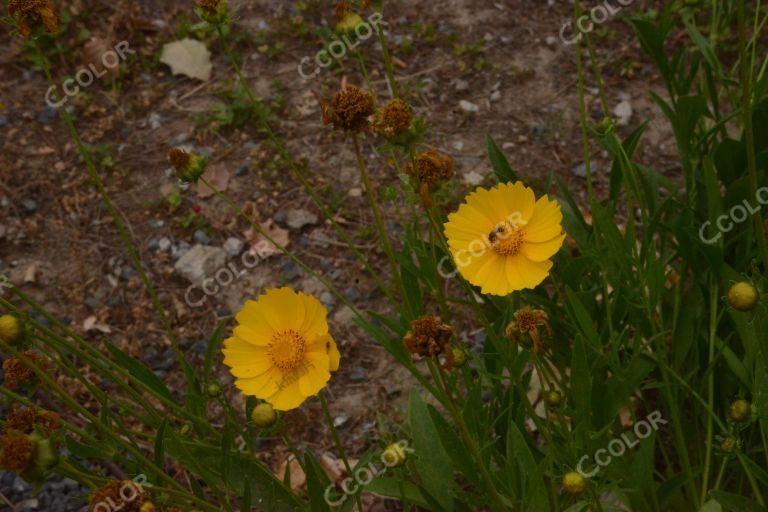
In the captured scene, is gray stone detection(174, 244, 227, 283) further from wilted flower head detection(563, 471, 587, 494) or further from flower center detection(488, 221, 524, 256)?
wilted flower head detection(563, 471, 587, 494)

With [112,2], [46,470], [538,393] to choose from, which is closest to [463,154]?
[538,393]

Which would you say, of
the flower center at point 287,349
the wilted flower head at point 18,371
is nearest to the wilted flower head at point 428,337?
the flower center at point 287,349

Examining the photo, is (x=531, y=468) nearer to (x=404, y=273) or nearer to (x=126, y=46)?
(x=404, y=273)

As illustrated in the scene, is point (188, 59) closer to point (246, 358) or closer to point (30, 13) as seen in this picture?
point (30, 13)

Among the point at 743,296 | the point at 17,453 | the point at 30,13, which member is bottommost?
the point at 743,296

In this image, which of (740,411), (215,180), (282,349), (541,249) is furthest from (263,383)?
(215,180)

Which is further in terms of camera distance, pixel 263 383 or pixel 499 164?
pixel 499 164
